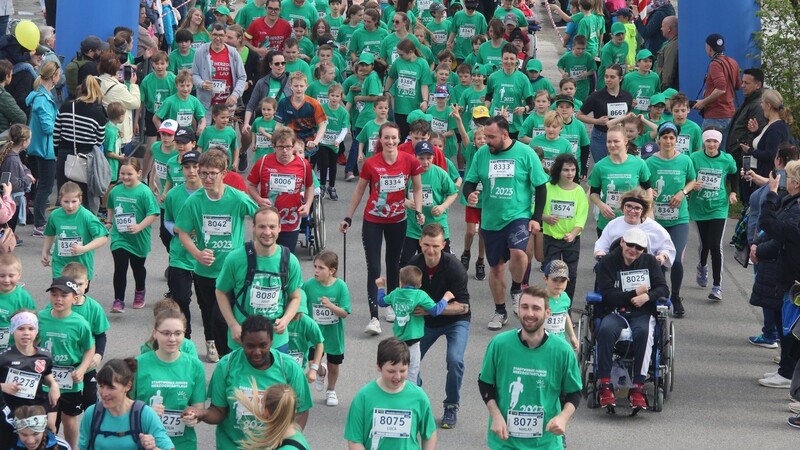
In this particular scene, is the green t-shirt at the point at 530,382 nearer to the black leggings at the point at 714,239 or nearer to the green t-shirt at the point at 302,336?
the green t-shirt at the point at 302,336

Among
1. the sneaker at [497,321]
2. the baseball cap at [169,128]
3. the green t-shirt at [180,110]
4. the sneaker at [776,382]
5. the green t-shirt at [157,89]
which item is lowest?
the sneaker at [776,382]

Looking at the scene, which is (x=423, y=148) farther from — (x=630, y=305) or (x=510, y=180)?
(x=630, y=305)

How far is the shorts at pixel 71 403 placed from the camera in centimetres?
953

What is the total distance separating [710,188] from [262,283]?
569cm

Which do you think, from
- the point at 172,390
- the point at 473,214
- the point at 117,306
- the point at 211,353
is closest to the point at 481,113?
the point at 473,214

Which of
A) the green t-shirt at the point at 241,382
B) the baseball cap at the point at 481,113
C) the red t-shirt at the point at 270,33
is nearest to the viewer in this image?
the green t-shirt at the point at 241,382

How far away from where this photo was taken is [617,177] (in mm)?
13375

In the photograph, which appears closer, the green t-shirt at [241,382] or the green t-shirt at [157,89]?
the green t-shirt at [241,382]

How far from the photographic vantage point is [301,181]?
12.6m

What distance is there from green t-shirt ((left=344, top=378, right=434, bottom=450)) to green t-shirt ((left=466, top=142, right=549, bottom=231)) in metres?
4.87

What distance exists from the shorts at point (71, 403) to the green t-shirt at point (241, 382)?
179 centimetres

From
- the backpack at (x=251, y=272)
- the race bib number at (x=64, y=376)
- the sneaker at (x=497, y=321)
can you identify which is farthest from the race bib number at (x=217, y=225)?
the sneaker at (x=497, y=321)

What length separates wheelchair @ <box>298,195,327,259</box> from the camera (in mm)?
14633

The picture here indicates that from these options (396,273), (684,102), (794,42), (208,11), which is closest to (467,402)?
(396,273)
